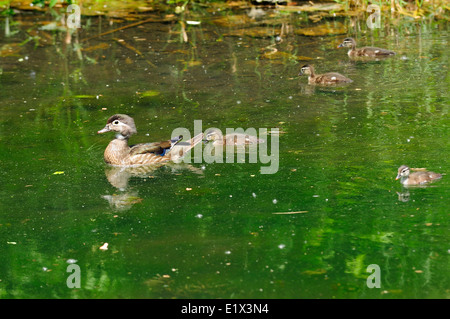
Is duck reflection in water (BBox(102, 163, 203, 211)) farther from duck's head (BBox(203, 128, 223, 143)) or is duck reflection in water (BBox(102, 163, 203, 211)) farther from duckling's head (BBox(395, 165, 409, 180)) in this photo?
duckling's head (BBox(395, 165, 409, 180))

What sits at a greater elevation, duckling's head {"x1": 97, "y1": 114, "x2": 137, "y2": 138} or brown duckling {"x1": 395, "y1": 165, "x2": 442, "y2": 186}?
duckling's head {"x1": 97, "y1": 114, "x2": 137, "y2": 138}

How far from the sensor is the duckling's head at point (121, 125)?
28.6ft

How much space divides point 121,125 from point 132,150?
1.19 feet

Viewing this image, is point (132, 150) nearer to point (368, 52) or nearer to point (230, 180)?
point (230, 180)

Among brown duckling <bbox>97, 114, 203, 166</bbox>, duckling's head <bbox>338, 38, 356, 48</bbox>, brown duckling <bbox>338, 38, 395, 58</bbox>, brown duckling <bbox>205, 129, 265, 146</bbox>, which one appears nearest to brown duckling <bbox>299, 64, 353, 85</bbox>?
brown duckling <bbox>338, 38, 395, 58</bbox>

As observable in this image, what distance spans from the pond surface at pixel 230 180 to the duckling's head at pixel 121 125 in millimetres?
387

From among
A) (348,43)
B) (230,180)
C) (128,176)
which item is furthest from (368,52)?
(128,176)

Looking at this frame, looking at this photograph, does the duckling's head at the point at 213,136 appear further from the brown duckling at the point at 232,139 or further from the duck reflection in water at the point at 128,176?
the duck reflection in water at the point at 128,176

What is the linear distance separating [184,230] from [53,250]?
1125mm

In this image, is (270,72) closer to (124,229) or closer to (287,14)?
(287,14)

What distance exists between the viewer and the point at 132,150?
337 inches

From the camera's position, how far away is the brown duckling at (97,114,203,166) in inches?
334

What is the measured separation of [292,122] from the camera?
9375mm
